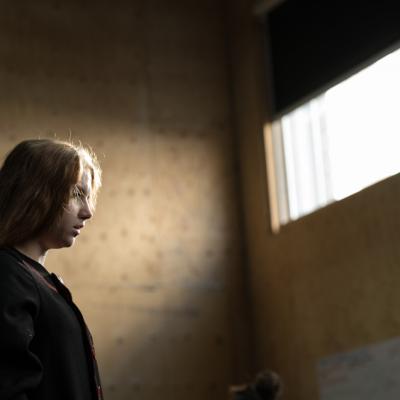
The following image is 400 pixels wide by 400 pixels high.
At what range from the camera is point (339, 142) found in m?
5.93

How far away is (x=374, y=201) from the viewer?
5.57 m

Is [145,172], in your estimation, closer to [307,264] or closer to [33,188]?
[307,264]

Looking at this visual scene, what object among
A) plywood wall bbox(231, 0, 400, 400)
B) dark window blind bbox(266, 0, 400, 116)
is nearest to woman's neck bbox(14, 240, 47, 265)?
plywood wall bbox(231, 0, 400, 400)

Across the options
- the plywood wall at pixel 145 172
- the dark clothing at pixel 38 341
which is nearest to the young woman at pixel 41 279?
the dark clothing at pixel 38 341

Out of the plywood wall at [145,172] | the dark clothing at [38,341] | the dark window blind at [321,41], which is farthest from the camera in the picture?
the plywood wall at [145,172]

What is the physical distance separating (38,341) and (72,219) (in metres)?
0.24

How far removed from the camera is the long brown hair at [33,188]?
150cm

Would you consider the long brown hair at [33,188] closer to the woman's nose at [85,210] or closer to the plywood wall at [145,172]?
the woman's nose at [85,210]

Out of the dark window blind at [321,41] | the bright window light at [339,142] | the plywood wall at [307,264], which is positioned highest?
the dark window blind at [321,41]

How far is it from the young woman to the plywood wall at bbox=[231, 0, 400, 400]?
4.08 m

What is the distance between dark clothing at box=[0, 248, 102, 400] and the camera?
1.37 m

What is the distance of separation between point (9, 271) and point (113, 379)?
4732 millimetres

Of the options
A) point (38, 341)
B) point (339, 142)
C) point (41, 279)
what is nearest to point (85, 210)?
point (41, 279)

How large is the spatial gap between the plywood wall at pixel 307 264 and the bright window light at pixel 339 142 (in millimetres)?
136
